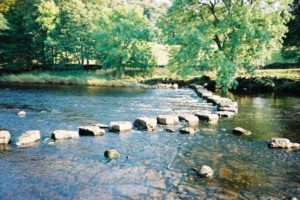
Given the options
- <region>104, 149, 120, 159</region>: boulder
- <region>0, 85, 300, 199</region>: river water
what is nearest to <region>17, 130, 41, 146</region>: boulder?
<region>0, 85, 300, 199</region>: river water

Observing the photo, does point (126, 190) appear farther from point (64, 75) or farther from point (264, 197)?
point (64, 75)

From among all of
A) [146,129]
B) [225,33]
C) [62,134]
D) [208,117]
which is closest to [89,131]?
[62,134]

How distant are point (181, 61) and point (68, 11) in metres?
34.1

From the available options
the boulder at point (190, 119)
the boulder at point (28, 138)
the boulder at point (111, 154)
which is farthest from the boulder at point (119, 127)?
the boulder at point (111, 154)

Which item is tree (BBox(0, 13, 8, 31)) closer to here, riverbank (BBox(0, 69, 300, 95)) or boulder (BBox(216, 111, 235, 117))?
riverbank (BBox(0, 69, 300, 95))

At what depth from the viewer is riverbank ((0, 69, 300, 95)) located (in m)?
45.3

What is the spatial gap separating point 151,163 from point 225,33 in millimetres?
26783

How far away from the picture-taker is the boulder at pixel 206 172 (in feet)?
45.9

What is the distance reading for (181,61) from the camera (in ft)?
129

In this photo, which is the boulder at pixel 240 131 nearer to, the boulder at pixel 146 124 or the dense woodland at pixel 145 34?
the boulder at pixel 146 124

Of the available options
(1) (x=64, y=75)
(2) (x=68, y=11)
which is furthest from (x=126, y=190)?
(2) (x=68, y=11)

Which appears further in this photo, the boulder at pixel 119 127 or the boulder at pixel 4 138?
the boulder at pixel 119 127

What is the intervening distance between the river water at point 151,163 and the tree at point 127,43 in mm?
36309

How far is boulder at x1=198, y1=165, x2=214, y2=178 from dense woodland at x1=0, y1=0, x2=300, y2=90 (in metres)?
23.5
